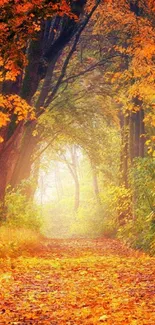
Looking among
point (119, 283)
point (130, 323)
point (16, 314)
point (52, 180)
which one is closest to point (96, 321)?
point (130, 323)

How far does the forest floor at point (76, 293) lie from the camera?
6087 millimetres

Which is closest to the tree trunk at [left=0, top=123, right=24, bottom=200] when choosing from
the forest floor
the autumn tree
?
the autumn tree

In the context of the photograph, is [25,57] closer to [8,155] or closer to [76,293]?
[8,155]

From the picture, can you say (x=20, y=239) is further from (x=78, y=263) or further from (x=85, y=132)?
(x=85, y=132)

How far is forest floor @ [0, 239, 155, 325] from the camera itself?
609 centimetres

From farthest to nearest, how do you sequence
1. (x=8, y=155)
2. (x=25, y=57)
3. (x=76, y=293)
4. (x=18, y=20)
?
(x=8, y=155)
(x=25, y=57)
(x=18, y=20)
(x=76, y=293)

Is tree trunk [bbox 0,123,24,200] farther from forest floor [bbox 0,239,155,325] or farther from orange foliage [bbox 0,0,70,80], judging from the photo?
forest floor [bbox 0,239,155,325]

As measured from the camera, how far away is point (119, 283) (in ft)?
28.6

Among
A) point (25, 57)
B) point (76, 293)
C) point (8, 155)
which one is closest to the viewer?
point (76, 293)

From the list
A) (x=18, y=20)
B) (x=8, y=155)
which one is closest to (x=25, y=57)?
(x=18, y=20)

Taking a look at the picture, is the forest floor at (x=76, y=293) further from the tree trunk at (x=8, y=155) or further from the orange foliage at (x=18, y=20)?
the orange foliage at (x=18, y=20)

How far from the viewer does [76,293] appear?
7.80m

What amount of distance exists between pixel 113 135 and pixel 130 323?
27.7 metres

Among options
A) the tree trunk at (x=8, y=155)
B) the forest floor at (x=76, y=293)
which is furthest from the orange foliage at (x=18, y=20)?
the forest floor at (x=76, y=293)
